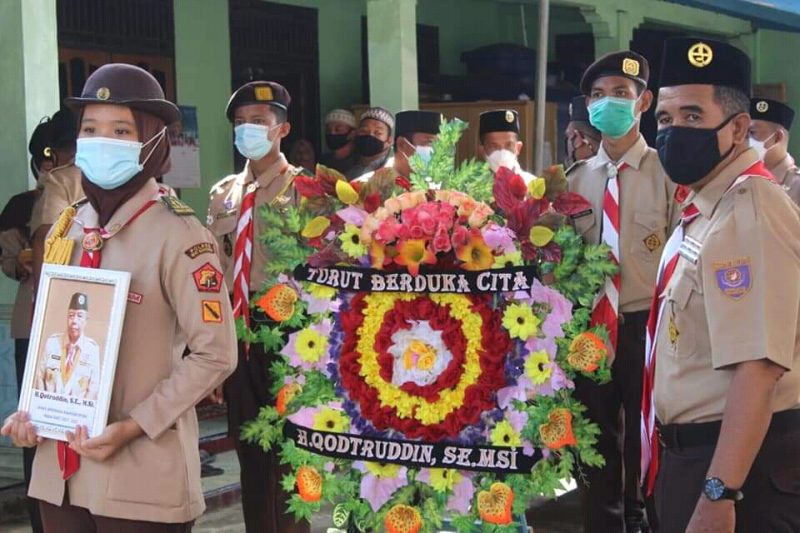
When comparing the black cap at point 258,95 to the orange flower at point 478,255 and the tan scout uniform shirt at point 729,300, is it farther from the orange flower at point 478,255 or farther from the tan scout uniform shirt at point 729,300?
the tan scout uniform shirt at point 729,300

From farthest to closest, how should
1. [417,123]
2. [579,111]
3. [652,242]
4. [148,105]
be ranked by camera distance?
[579,111] < [417,123] < [652,242] < [148,105]

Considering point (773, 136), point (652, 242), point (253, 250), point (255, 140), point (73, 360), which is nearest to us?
point (73, 360)

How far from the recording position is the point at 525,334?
3691 millimetres

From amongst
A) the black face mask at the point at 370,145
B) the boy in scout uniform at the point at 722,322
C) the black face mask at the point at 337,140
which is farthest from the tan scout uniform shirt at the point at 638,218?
the black face mask at the point at 337,140

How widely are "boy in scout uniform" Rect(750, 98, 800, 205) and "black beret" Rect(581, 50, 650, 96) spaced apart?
196 centimetres

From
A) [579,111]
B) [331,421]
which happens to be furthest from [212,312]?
[579,111]

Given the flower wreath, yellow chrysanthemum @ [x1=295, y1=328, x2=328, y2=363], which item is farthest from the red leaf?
yellow chrysanthemum @ [x1=295, y1=328, x2=328, y2=363]

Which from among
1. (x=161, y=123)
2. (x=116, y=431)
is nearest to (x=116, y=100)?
(x=161, y=123)

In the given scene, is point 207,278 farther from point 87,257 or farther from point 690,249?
point 690,249

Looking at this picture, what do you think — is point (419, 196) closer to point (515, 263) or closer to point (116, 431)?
point (515, 263)

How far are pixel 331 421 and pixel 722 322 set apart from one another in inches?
54.7

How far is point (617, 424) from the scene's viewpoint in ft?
17.9

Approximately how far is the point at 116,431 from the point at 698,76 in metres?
1.74

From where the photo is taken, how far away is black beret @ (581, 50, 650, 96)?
17.7 feet
